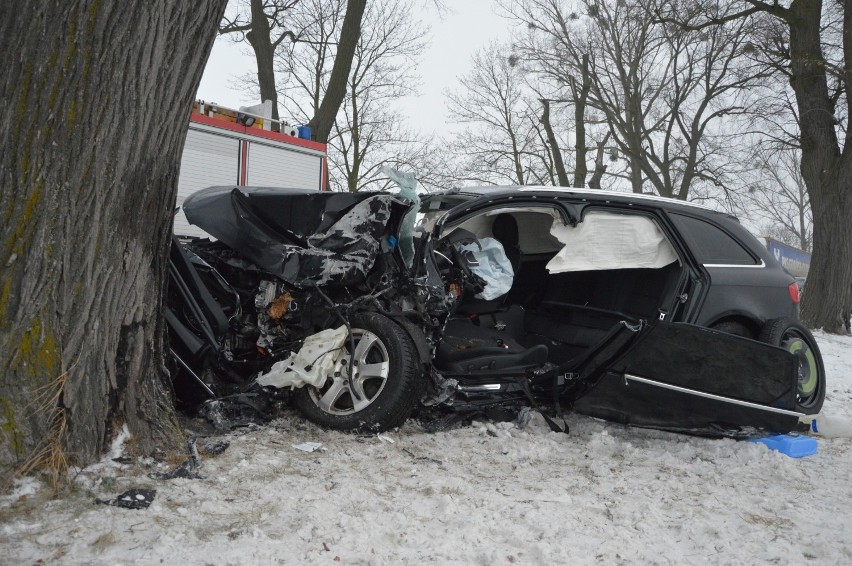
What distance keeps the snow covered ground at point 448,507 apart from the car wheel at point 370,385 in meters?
0.12

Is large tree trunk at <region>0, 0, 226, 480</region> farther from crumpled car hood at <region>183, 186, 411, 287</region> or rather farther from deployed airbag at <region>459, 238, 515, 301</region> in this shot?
deployed airbag at <region>459, 238, 515, 301</region>

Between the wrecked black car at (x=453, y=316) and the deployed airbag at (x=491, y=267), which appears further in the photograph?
the deployed airbag at (x=491, y=267)

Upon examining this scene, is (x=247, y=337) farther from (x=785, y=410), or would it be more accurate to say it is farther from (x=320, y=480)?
(x=785, y=410)

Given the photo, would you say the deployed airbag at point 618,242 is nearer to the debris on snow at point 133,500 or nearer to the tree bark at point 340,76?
Result: the debris on snow at point 133,500

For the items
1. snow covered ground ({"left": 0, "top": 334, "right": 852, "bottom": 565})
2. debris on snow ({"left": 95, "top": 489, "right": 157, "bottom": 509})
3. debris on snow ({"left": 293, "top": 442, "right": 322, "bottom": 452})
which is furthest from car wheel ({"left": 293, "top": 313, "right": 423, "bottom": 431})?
debris on snow ({"left": 95, "top": 489, "right": 157, "bottom": 509})

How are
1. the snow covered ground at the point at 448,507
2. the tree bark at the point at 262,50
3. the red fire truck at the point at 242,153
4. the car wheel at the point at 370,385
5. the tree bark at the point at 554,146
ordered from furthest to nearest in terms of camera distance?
1. the tree bark at the point at 554,146
2. the tree bark at the point at 262,50
3. the red fire truck at the point at 242,153
4. the car wheel at the point at 370,385
5. the snow covered ground at the point at 448,507

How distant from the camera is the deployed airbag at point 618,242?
5.14 m

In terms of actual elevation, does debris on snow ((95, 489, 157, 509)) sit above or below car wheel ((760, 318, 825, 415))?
below

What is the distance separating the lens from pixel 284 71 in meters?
23.1

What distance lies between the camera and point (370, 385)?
14.4 ft

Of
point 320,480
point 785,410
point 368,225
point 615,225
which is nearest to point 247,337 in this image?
point 368,225

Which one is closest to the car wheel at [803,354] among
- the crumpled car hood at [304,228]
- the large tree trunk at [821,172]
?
the crumpled car hood at [304,228]

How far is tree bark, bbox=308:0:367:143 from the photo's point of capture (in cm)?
1333

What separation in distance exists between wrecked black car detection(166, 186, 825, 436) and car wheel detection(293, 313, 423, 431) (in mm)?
13
